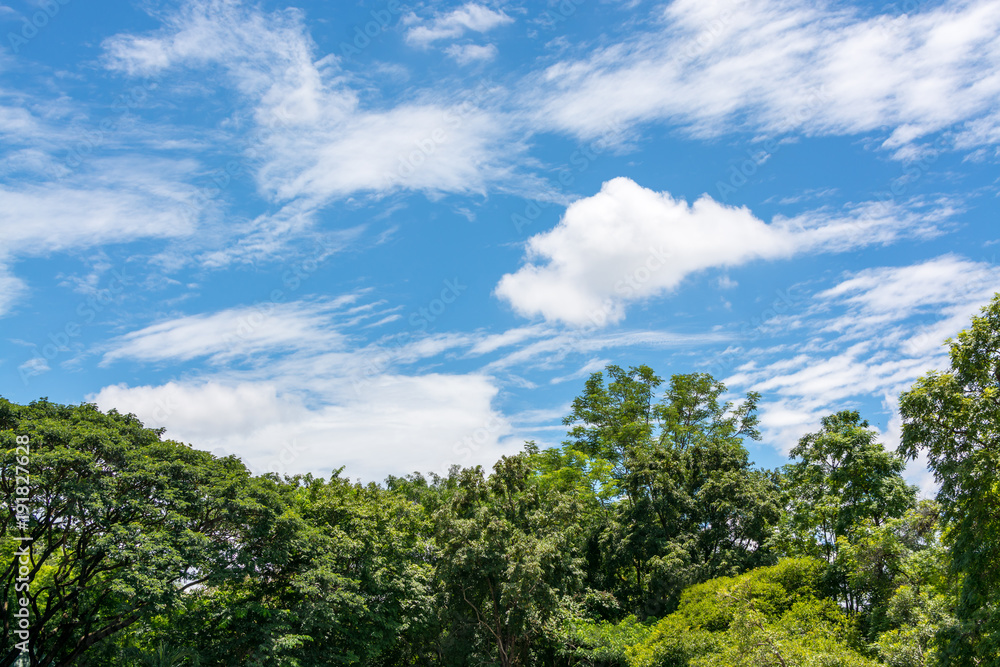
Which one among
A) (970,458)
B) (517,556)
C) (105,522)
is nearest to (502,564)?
(517,556)

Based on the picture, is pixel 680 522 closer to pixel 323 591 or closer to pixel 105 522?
pixel 323 591

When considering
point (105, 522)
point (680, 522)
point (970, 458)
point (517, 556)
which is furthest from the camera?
point (680, 522)

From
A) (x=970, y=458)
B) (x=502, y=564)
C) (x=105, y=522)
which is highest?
(x=105, y=522)

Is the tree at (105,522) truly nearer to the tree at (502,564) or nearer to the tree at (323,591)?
the tree at (323,591)

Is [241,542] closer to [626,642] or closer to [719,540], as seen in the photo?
[626,642]

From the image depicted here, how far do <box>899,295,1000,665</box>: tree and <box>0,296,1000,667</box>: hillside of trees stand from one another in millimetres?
32

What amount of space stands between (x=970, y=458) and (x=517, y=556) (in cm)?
1366

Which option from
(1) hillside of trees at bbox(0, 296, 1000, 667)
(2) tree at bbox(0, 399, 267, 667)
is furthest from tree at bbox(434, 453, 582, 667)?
(2) tree at bbox(0, 399, 267, 667)

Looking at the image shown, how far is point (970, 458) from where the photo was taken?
10094 millimetres

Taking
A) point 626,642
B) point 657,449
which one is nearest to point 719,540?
point 657,449

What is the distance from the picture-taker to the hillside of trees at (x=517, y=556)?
38.6 ft

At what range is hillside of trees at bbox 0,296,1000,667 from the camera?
11.8 m

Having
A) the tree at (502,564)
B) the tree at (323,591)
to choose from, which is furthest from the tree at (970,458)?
the tree at (323,591)

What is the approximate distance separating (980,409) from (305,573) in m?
17.2
